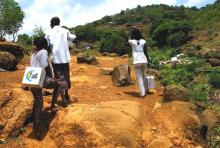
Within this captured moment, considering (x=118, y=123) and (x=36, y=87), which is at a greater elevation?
(x=36, y=87)

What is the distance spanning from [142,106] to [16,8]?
2738 cm

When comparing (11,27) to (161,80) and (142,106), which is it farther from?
(142,106)

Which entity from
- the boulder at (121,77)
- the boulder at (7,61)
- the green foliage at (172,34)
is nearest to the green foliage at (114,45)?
the green foliage at (172,34)

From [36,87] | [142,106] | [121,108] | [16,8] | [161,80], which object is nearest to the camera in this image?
[36,87]

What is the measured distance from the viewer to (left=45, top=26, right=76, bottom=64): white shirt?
8664mm

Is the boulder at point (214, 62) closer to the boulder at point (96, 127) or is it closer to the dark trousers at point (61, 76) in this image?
the boulder at point (96, 127)

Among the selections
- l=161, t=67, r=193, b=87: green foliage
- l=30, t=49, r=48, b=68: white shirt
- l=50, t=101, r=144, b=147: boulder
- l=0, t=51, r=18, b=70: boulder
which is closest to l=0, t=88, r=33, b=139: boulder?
l=50, t=101, r=144, b=147: boulder

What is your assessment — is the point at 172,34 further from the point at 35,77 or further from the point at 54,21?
the point at 35,77

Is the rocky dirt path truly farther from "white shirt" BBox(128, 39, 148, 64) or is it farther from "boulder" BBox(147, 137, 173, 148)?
"white shirt" BBox(128, 39, 148, 64)

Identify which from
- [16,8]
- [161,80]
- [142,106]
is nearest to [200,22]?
[16,8]

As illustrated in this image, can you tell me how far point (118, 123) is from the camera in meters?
8.36

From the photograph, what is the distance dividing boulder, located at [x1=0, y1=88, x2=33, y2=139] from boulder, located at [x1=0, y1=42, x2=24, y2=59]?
5538 mm

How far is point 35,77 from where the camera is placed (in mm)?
7816

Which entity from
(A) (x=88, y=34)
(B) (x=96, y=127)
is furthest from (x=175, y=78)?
(A) (x=88, y=34)
